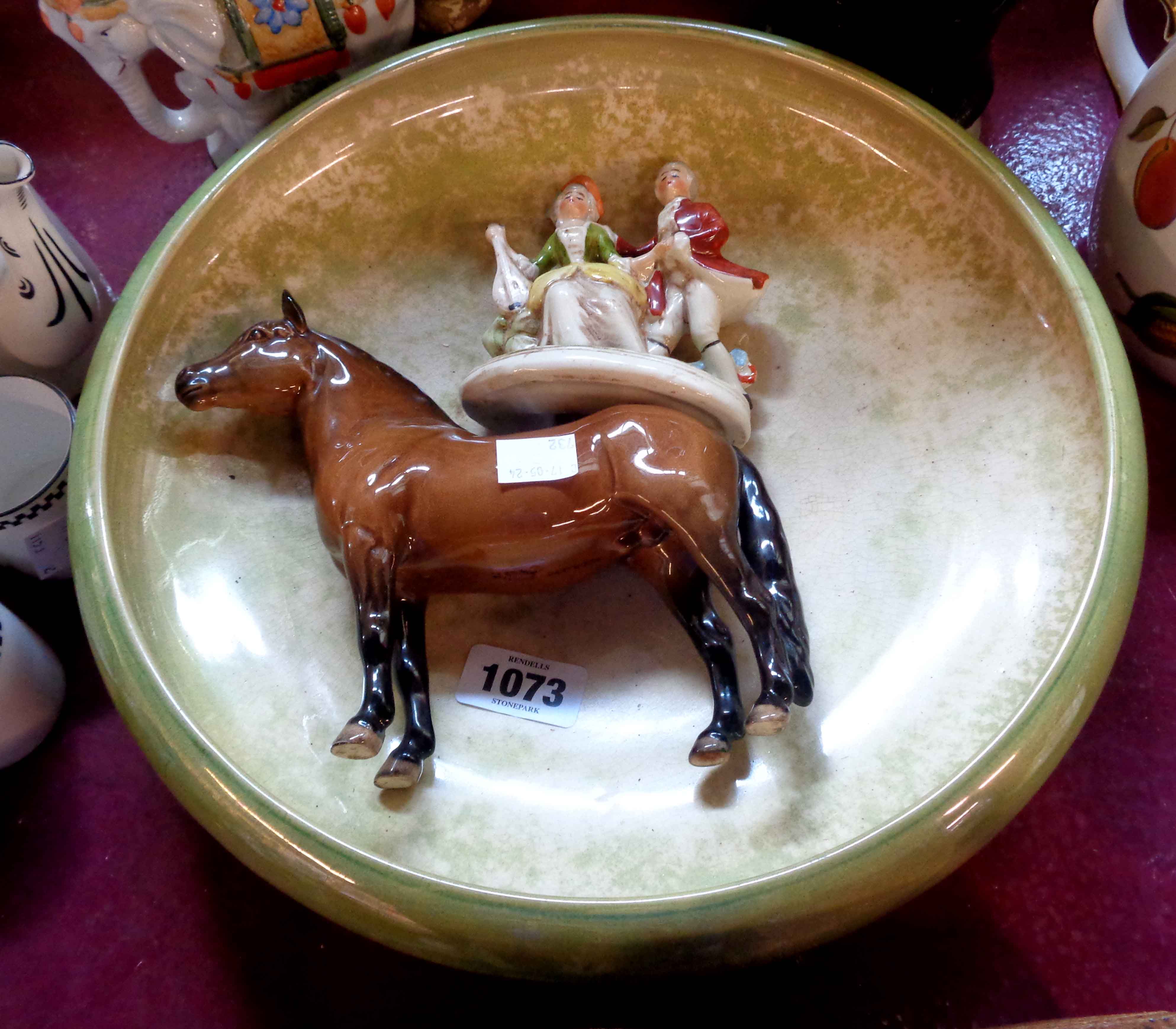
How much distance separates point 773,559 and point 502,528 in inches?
11.5

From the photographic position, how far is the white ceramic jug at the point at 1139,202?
44.5 inches

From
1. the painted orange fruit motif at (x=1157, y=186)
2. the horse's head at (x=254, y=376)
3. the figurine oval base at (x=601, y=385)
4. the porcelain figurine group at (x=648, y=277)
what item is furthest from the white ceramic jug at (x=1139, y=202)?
the horse's head at (x=254, y=376)

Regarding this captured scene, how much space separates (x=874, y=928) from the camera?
108cm

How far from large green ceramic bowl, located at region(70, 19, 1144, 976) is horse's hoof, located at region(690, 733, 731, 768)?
0.23 feet

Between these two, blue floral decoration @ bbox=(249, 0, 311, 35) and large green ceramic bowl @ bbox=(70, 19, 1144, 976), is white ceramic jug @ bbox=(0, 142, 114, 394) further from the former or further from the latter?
blue floral decoration @ bbox=(249, 0, 311, 35)

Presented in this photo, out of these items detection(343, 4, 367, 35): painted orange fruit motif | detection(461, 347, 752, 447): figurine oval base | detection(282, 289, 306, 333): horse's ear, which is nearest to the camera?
detection(461, 347, 752, 447): figurine oval base

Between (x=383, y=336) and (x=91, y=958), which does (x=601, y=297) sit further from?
(x=91, y=958)

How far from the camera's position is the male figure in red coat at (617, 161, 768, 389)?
1.11m

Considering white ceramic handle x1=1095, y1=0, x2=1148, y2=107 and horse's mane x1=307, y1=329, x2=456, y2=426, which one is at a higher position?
white ceramic handle x1=1095, y1=0, x2=1148, y2=107

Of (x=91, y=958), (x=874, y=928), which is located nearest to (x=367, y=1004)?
(x=91, y=958)

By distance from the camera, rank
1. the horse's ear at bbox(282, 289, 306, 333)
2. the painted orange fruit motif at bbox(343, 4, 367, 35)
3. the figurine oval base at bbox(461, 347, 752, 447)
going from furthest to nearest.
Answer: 1. the painted orange fruit motif at bbox(343, 4, 367, 35)
2. the horse's ear at bbox(282, 289, 306, 333)
3. the figurine oval base at bbox(461, 347, 752, 447)

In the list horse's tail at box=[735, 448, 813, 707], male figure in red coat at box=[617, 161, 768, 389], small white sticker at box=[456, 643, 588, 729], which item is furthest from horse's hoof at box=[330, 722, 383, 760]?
male figure in red coat at box=[617, 161, 768, 389]

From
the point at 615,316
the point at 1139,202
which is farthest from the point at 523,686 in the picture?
the point at 1139,202

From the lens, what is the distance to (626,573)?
109 centimetres
